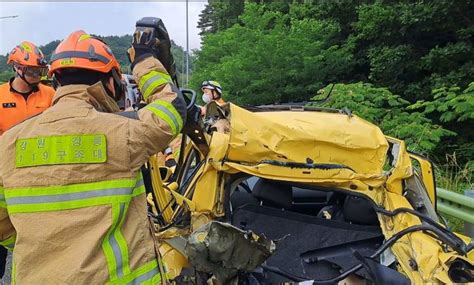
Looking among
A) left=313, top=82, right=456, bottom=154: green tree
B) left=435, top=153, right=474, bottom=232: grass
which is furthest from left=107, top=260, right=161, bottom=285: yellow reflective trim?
left=313, top=82, right=456, bottom=154: green tree

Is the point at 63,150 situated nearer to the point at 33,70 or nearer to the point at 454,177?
the point at 33,70

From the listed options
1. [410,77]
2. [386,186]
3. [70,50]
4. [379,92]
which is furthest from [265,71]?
[70,50]

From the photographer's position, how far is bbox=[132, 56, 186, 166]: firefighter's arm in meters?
1.85

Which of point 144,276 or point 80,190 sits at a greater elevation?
point 80,190

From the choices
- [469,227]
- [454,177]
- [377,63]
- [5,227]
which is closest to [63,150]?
[5,227]

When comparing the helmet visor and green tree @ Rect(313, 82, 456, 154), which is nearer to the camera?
the helmet visor

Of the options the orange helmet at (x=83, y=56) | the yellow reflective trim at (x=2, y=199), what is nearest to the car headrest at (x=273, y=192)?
the orange helmet at (x=83, y=56)

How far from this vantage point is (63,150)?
1770mm

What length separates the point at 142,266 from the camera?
6.16 feet

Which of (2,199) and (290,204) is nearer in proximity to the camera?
(2,199)

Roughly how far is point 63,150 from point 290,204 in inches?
76.0

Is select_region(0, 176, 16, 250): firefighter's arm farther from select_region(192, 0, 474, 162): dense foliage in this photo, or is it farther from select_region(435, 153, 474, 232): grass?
select_region(192, 0, 474, 162): dense foliage

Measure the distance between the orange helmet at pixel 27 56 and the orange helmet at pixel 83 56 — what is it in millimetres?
2711

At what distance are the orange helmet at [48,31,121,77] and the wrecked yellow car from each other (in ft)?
3.24
